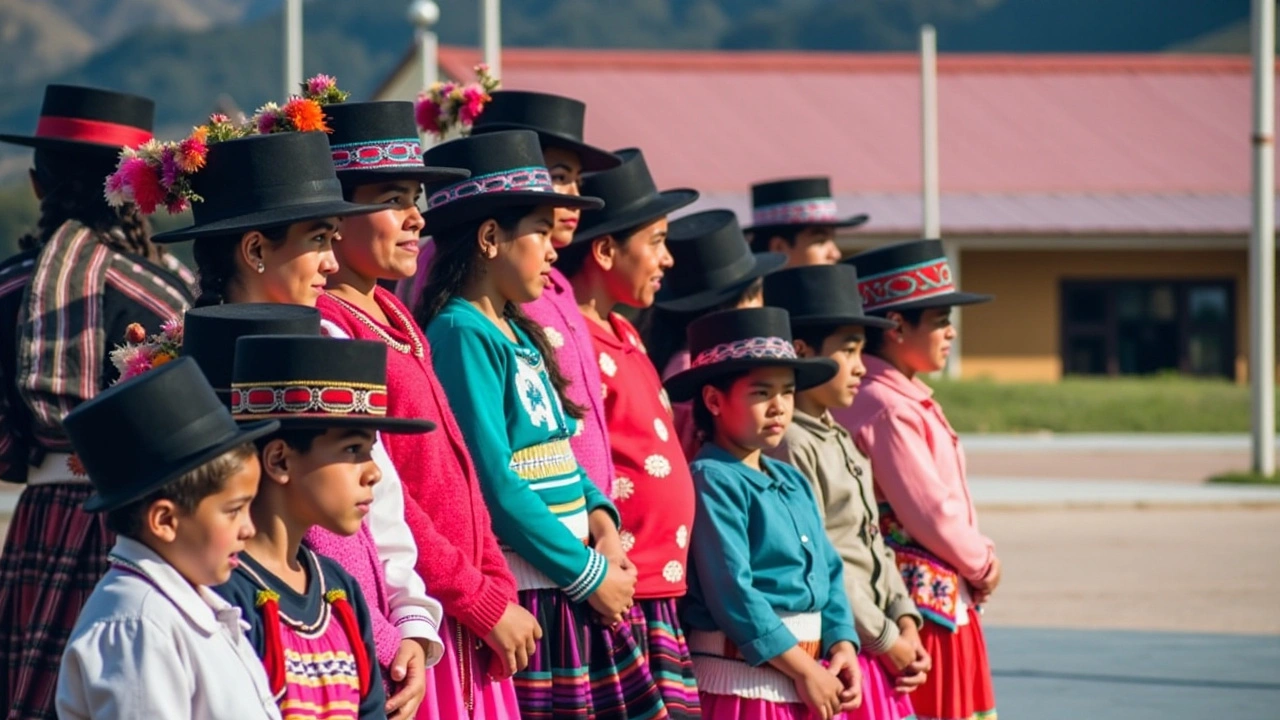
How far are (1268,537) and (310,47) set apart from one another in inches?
5185

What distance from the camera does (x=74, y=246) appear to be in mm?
5016

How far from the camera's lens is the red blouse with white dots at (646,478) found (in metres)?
5.02

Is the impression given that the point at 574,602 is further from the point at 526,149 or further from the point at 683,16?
the point at 683,16

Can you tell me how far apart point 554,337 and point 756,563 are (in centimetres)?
85

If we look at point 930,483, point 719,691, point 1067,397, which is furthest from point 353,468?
point 1067,397

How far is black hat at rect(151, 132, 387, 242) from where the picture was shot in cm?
392

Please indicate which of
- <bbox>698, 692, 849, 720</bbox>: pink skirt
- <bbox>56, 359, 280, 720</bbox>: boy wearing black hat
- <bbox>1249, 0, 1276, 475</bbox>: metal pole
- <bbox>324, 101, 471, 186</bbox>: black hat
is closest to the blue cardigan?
<bbox>698, 692, 849, 720</bbox>: pink skirt

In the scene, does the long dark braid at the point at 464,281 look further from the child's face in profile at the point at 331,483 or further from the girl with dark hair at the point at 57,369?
the child's face in profile at the point at 331,483

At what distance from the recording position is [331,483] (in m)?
3.46

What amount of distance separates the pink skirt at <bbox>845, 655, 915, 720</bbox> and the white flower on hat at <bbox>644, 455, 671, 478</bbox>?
2.86 feet

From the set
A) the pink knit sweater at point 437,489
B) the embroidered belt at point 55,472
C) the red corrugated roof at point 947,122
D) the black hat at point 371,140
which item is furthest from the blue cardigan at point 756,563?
the red corrugated roof at point 947,122

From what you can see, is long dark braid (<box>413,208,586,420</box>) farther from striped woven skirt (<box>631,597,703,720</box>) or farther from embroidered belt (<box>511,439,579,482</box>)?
striped woven skirt (<box>631,597,703,720</box>)

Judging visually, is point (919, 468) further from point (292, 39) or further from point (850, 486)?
point (292, 39)

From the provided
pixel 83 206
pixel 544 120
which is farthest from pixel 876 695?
pixel 83 206
